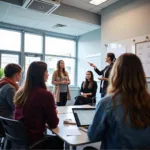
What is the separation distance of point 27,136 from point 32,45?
4.61 m

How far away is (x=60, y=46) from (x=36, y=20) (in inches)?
63.5

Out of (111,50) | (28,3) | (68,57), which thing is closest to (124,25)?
(111,50)

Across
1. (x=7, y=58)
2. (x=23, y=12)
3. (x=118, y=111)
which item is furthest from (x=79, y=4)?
(x=118, y=111)

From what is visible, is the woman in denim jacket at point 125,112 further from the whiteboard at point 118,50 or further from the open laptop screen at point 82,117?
the whiteboard at point 118,50

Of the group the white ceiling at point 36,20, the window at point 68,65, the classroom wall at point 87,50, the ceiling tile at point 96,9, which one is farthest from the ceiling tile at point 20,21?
the classroom wall at point 87,50

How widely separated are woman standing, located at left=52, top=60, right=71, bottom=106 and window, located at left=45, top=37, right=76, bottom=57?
6.12ft

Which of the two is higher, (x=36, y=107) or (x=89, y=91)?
(x=36, y=107)

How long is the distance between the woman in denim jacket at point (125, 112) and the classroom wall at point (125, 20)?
2657 mm

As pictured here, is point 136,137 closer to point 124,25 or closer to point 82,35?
point 124,25

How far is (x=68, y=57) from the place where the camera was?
631 centimetres

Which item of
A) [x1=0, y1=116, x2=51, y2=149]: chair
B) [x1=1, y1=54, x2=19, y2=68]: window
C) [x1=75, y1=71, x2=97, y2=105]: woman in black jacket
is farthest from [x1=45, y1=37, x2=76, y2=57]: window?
[x1=0, y1=116, x2=51, y2=149]: chair

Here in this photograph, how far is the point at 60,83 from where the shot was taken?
4090 mm

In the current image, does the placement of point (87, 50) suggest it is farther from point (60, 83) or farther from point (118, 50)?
point (60, 83)

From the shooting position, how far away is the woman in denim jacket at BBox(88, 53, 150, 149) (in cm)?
103
